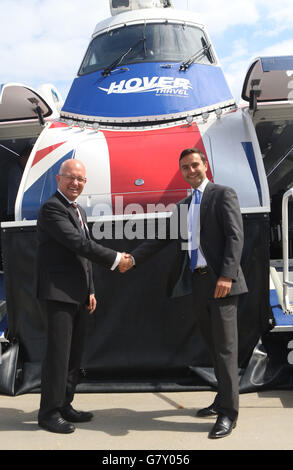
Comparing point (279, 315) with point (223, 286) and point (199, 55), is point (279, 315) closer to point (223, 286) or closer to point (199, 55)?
point (223, 286)

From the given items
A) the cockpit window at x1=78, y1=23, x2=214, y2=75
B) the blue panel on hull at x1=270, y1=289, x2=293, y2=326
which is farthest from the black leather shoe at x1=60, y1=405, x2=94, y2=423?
the cockpit window at x1=78, y1=23, x2=214, y2=75

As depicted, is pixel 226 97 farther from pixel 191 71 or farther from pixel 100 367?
pixel 100 367

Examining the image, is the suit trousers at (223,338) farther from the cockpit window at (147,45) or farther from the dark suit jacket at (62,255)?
the cockpit window at (147,45)

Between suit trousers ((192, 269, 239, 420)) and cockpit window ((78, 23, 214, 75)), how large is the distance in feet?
10.4

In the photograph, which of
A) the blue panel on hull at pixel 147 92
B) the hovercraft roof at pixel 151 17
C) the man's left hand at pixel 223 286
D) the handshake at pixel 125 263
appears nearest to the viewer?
the man's left hand at pixel 223 286

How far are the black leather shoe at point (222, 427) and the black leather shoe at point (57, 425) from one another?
859mm

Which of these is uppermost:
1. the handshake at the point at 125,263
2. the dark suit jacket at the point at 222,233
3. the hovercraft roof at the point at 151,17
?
the hovercraft roof at the point at 151,17

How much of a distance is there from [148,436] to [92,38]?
480cm

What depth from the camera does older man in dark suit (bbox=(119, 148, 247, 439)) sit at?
2.97 meters

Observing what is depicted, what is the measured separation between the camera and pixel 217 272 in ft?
9.95

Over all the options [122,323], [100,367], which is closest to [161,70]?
[122,323]

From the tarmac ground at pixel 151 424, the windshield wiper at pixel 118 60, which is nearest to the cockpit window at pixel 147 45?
the windshield wiper at pixel 118 60

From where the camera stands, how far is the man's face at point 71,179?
126 inches

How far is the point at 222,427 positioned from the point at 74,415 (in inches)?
38.6
